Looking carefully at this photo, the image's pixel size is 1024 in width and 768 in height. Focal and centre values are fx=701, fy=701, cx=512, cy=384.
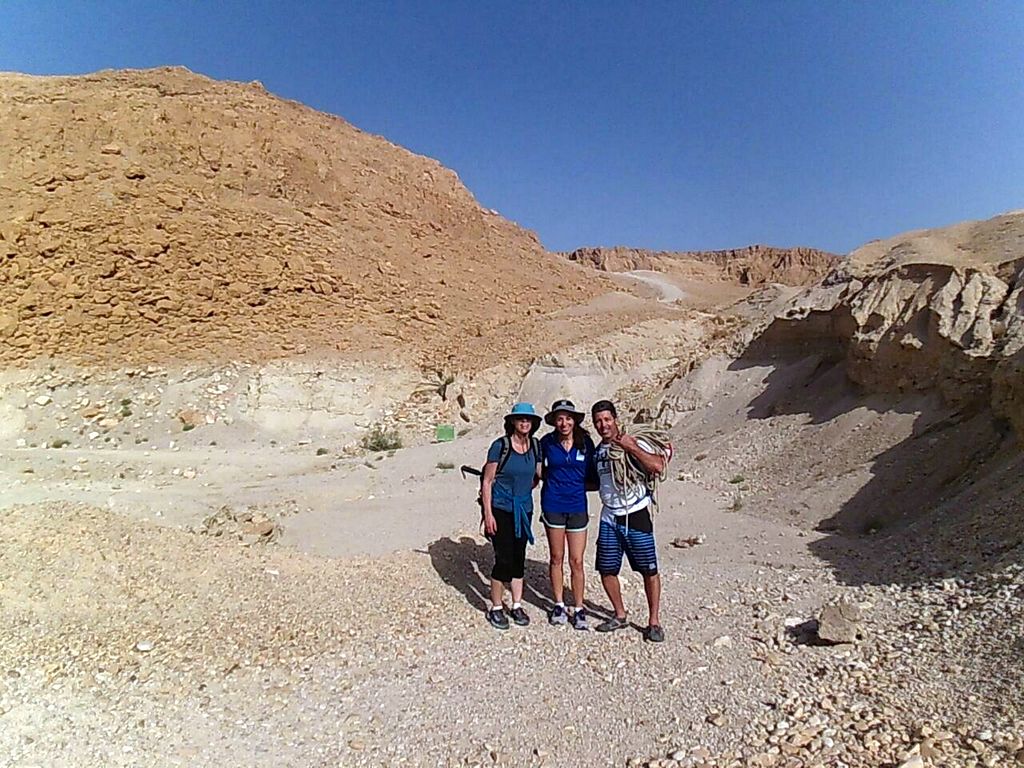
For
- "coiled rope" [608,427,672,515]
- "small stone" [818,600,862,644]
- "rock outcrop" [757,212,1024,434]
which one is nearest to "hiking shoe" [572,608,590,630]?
"coiled rope" [608,427,672,515]

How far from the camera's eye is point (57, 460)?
12.9m

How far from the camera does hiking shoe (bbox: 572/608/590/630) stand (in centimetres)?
448

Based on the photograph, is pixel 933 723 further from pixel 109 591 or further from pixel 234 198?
pixel 234 198

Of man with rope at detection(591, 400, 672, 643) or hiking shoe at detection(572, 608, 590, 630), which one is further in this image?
hiking shoe at detection(572, 608, 590, 630)

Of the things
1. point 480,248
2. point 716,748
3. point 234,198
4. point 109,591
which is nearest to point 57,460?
point 109,591

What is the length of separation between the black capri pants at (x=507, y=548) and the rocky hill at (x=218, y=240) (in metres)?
14.2

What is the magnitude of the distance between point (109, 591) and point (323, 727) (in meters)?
2.37

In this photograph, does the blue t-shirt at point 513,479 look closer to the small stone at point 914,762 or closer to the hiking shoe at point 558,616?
the hiking shoe at point 558,616

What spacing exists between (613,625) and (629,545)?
1.72 feet

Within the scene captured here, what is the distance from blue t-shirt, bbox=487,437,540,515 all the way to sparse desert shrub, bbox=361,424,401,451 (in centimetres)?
1073

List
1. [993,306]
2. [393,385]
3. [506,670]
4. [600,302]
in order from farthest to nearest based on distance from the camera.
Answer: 1. [600,302]
2. [393,385]
3. [993,306]
4. [506,670]

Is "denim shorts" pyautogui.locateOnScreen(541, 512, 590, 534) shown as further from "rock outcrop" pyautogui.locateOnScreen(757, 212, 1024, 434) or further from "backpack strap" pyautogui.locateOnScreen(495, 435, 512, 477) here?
"rock outcrop" pyautogui.locateOnScreen(757, 212, 1024, 434)

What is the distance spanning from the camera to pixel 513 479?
187 inches

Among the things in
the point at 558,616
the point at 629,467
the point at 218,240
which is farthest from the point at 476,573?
the point at 218,240
